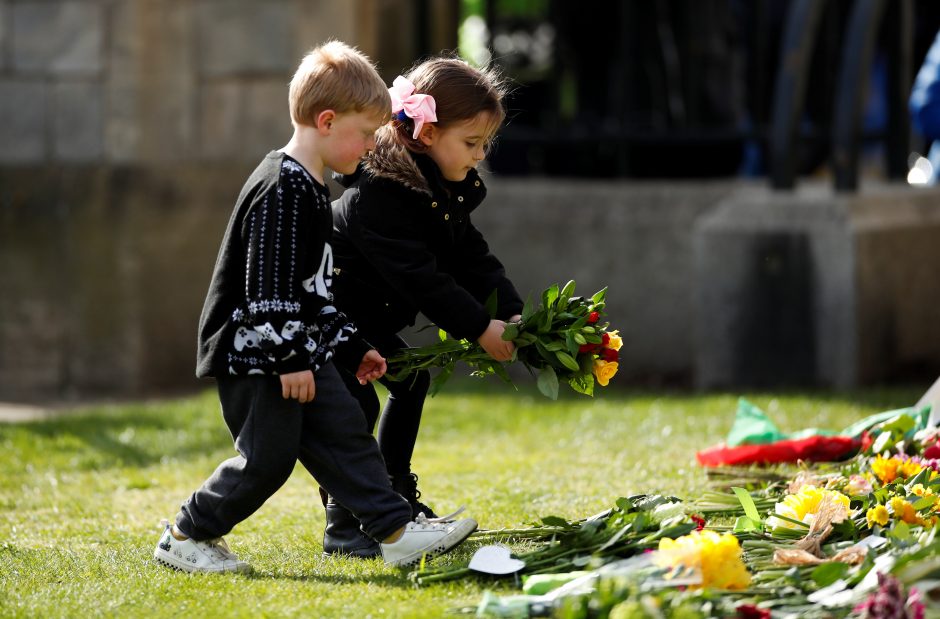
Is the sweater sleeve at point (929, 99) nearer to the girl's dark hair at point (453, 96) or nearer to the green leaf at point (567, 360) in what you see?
the girl's dark hair at point (453, 96)

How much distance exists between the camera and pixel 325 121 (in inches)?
141

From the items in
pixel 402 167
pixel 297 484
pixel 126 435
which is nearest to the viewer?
pixel 402 167

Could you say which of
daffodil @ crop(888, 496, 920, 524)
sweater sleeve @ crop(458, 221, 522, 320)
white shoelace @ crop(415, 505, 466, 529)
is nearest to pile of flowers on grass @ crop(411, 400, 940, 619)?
daffodil @ crop(888, 496, 920, 524)

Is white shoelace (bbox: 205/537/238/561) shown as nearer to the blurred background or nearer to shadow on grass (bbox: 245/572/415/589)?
shadow on grass (bbox: 245/572/415/589)

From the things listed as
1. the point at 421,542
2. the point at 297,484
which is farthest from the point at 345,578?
the point at 297,484

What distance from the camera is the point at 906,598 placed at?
9.14ft

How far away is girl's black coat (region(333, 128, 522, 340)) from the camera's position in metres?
3.74

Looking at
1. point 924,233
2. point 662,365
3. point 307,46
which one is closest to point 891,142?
point 924,233

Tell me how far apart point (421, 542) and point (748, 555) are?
0.78 m

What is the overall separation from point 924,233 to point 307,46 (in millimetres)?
3235

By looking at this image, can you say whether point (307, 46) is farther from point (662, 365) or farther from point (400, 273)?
point (400, 273)

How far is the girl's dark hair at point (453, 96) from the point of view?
12.5 feet

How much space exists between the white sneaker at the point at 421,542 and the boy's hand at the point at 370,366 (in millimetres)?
415

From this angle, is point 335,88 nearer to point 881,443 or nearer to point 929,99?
point 881,443
